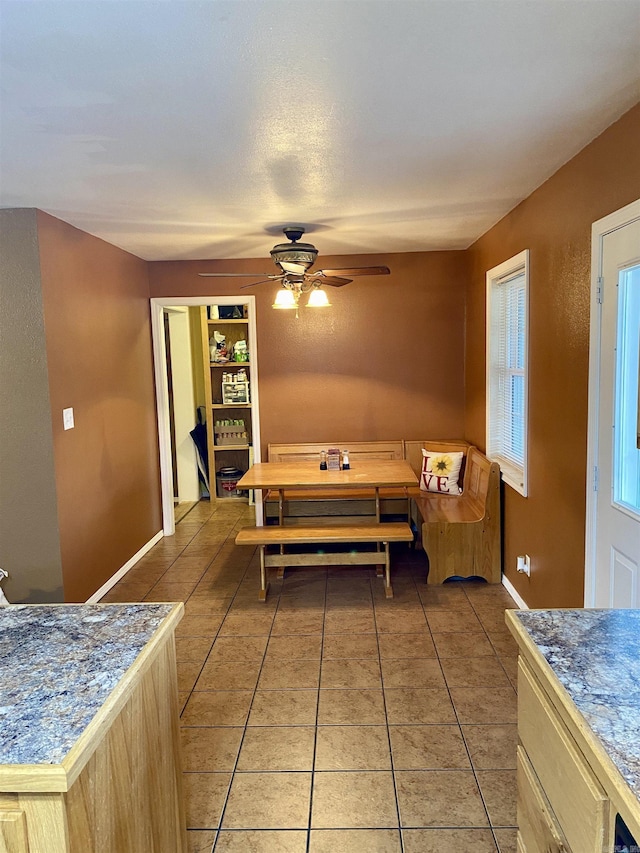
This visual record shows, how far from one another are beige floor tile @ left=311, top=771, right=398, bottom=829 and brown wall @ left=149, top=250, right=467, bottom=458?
10.9 feet

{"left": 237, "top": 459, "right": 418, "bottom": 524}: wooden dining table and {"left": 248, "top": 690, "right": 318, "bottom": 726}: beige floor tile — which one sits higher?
{"left": 237, "top": 459, "right": 418, "bottom": 524}: wooden dining table

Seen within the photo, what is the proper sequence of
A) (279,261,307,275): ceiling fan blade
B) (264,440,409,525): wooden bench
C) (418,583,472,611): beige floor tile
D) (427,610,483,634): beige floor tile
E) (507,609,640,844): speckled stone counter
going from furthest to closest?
1. (264,440,409,525): wooden bench
2. (279,261,307,275): ceiling fan blade
3. (418,583,472,611): beige floor tile
4. (427,610,483,634): beige floor tile
5. (507,609,640,844): speckled stone counter

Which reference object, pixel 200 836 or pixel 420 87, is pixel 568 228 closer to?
pixel 420 87

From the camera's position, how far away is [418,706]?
262 centimetres

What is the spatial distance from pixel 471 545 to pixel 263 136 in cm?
287

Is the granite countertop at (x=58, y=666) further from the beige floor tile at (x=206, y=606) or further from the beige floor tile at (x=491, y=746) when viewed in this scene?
the beige floor tile at (x=206, y=606)

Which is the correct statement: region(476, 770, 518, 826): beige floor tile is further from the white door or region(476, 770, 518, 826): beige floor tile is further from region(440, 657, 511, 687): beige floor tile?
the white door

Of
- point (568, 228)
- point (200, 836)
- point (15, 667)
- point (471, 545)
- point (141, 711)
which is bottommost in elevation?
point (200, 836)

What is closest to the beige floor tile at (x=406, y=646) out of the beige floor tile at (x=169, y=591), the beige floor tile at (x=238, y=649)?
the beige floor tile at (x=238, y=649)

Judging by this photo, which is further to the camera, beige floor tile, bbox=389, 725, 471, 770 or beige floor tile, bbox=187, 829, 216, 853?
beige floor tile, bbox=389, 725, 471, 770

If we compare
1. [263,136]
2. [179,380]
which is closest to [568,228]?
[263,136]

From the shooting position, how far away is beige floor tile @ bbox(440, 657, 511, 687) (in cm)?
278

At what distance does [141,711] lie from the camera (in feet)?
4.52

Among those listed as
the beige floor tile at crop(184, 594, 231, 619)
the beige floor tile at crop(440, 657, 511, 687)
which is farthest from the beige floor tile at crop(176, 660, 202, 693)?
the beige floor tile at crop(440, 657, 511, 687)
